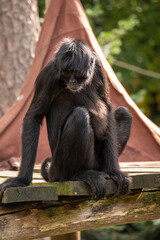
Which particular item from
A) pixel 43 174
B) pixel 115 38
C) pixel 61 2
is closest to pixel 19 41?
pixel 61 2

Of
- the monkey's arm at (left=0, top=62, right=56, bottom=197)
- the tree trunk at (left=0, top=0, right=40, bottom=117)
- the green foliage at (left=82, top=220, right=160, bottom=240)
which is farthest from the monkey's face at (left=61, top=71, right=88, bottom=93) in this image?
the green foliage at (left=82, top=220, right=160, bottom=240)

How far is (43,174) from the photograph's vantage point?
5121 millimetres

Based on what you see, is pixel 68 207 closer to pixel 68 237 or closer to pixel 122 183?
pixel 122 183

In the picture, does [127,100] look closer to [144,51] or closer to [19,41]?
[19,41]

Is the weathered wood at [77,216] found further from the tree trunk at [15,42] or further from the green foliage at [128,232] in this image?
the tree trunk at [15,42]

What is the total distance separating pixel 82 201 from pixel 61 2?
4.06m

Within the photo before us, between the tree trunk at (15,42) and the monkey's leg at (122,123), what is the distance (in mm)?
3826

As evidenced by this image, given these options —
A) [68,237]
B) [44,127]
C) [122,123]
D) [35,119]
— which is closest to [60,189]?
[35,119]

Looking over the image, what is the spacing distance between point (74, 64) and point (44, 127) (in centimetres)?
291

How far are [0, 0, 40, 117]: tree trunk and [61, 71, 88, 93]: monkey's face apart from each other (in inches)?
182

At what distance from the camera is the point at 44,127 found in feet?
23.1

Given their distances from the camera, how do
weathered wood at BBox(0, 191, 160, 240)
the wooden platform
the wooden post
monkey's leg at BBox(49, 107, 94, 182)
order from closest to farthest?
1. the wooden platform
2. weathered wood at BBox(0, 191, 160, 240)
3. monkey's leg at BBox(49, 107, 94, 182)
4. the wooden post

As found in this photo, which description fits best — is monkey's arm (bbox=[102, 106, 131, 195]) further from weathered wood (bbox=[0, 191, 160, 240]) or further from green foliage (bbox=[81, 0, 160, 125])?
green foliage (bbox=[81, 0, 160, 125])

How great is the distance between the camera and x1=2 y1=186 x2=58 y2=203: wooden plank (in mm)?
3674
